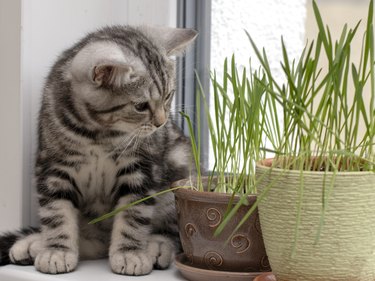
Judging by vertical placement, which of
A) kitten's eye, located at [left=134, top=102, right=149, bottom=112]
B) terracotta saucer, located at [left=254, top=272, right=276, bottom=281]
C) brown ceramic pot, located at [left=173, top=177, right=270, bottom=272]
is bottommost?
terracotta saucer, located at [left=254, top=272, right=276, bottom=281]

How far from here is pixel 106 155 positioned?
1278 millimetres

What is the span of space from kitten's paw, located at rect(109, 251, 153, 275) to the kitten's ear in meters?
0.33

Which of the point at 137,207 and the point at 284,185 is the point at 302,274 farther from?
the point at 137,207

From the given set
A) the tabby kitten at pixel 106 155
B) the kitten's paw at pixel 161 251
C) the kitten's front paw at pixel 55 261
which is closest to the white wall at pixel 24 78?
the tabby kitten at pixel 106 155

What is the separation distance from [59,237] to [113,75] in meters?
0.35

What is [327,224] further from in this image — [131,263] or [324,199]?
[131,263]

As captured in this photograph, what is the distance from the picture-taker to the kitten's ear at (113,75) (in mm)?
1133

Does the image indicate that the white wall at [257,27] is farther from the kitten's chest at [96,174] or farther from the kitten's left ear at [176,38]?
the kitten's chest at [96,174]

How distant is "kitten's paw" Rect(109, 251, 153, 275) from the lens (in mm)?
1228

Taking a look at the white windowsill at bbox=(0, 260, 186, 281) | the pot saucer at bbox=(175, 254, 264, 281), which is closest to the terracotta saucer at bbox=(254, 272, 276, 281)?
the pot saucer at bbox=(175, 254, 264, 281)

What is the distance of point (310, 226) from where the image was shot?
0.92 m

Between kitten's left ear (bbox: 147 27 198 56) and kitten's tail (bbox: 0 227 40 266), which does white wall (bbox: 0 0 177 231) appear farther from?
kitten's left ear (bbox: 147 27 198 56)

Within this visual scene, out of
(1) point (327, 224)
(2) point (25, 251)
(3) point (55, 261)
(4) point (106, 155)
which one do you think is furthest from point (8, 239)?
(1) point (327, 224)

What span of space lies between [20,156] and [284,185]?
72cm
